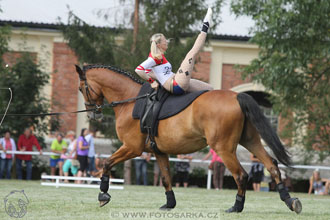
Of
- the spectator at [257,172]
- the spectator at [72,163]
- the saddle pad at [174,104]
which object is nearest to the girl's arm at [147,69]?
the saddle pad at [174,104]

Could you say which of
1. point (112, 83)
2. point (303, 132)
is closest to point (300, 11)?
point (303, 132)

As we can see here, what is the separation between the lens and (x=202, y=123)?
1005 centimetres

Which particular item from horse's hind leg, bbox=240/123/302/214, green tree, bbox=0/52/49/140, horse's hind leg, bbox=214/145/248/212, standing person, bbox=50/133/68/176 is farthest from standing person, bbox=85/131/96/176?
horse's hind leg, bbox=214/145/248/212

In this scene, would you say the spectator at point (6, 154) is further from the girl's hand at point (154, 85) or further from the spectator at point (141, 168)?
the girl's hand at point (154, 85)

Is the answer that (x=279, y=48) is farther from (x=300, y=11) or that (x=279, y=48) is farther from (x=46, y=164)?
(x=46, y=164)

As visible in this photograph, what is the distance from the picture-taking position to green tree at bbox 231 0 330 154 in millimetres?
20844

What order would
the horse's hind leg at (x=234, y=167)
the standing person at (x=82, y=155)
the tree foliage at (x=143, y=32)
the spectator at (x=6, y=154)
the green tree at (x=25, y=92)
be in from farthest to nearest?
the green tree at (x=25, y=92) → the tree foliage at (x=143, y=32) → the spectator at (x=6, y=154) → the standing person at (x=82, y=155) → the horse's hind leg at (x=234, y=167)

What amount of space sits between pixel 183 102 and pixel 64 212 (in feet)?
8.13

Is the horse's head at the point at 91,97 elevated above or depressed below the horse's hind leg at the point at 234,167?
above

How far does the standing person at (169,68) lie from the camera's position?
412 inches

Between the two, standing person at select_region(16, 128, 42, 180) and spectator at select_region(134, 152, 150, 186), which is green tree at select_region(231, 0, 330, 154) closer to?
spectator at select_region(134, 152, 150, 186)

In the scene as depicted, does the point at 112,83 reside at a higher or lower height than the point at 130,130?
higher

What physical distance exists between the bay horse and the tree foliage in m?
13.2

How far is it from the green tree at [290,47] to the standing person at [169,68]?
10546 mm
